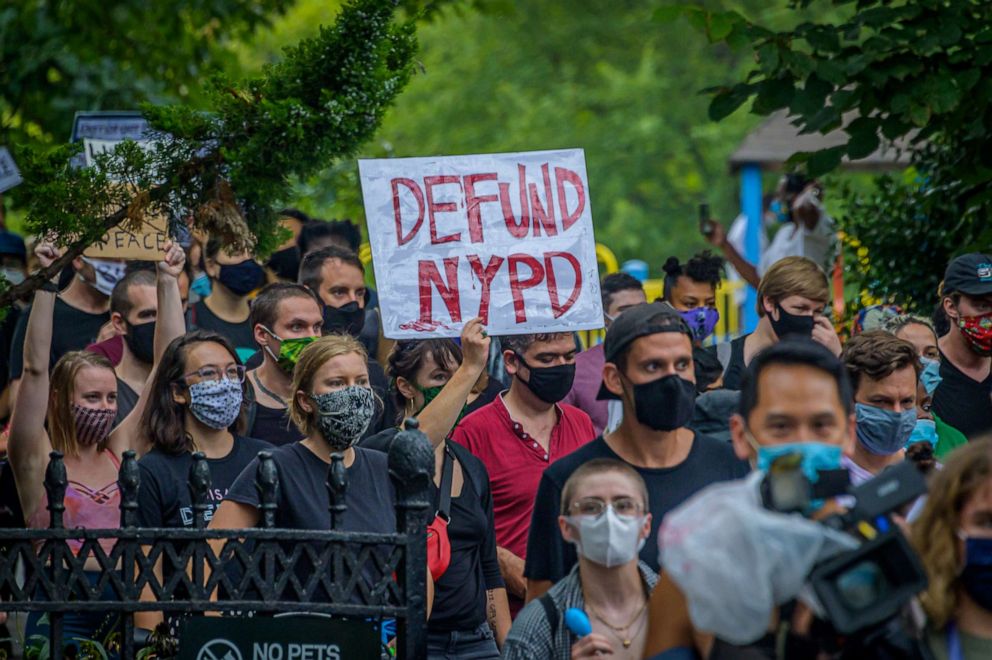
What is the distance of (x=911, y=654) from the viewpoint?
12.6 ft

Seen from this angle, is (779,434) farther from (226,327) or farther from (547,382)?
(226,327)

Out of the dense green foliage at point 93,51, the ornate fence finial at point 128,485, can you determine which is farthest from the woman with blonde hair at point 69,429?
the dense green foliage at point 93,51

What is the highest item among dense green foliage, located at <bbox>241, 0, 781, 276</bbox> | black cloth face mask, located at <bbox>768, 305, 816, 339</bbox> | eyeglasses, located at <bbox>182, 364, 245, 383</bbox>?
dense green foliage, located at <bbox>241, 0, 781, 276</bbox>

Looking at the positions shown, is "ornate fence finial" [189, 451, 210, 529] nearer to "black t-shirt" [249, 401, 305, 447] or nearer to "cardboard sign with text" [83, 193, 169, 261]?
"black t-shirt" [249, 401, 305, 447]

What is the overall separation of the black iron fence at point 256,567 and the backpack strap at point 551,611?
393mm

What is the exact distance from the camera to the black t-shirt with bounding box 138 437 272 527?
6.34 m

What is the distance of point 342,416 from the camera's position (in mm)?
6102

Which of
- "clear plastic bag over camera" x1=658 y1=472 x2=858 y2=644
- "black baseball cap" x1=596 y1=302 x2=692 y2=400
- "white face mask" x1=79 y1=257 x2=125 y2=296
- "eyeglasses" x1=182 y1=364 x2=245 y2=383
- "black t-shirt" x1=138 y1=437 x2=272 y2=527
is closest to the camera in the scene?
"clear plastic bag over camera" x1=658 y1=472 x2=858 y2=644

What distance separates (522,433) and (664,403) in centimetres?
186

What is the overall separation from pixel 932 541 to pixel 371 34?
8.66ft

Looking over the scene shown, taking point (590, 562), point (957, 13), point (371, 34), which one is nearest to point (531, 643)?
point (590, 562)

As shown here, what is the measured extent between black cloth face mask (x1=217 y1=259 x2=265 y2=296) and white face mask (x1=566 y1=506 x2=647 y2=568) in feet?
15.6

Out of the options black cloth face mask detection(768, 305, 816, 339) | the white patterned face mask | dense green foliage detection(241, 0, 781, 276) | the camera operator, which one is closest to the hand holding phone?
black cloth face mask detection(768, 305, 816, 339)

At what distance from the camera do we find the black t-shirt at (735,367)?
7.65 m
